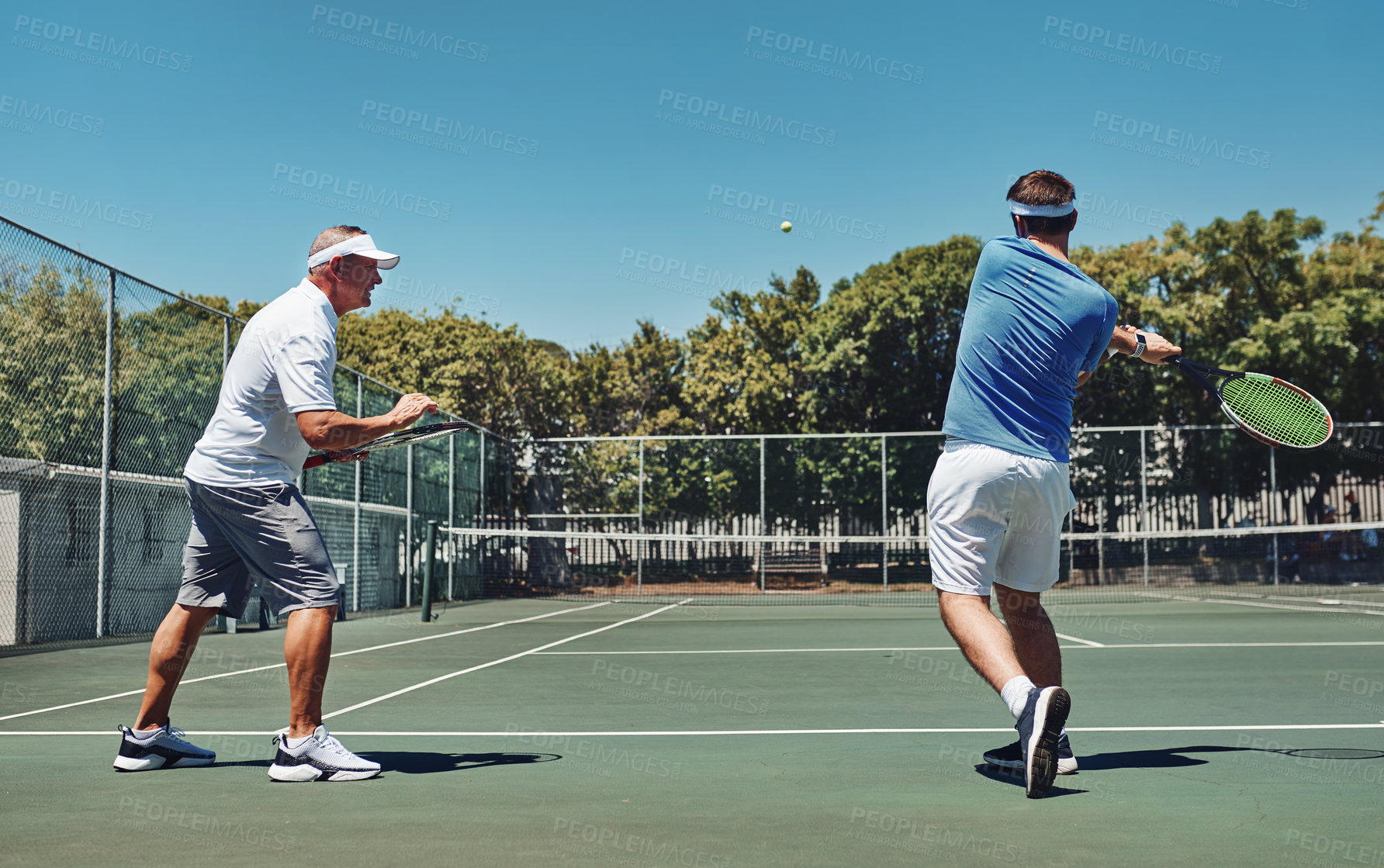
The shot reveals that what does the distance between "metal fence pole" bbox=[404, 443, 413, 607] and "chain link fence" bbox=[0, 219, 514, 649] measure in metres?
3.98

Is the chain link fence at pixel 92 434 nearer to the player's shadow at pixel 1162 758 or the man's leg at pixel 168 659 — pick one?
the man's leg at pixel 168 659

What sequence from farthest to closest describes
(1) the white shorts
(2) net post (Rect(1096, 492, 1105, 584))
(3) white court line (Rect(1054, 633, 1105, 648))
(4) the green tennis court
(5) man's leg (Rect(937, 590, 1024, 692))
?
(2) net post (Rect(1096, 492, 1105, 584)), (3) white court line (Rect(1054, 633, 1105, 648)), (1) the white shorts, (5) man's leg (Rect(937, 590, 1024, 692)), (4) the green tennis court

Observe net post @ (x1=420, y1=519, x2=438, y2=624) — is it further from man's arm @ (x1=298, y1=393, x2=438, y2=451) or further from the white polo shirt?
man's arm @ (x1=298, y1=393, x2=438, y2=451)

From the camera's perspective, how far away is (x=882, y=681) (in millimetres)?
6414

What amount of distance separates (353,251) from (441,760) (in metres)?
1.72

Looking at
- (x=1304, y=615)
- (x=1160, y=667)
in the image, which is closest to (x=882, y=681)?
(x=1160, y=667)

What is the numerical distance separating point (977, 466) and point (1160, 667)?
434 centimetres

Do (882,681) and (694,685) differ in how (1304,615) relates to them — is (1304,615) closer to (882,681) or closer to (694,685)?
(882,681)

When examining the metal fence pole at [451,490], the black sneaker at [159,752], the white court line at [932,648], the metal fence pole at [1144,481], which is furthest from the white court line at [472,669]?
the metal fence pole at [1144,481]

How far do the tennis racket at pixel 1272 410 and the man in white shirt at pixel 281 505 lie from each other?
3.18 meters

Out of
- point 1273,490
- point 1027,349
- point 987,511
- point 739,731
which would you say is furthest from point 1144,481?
point 987,511

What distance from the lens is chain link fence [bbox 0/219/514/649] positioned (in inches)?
332

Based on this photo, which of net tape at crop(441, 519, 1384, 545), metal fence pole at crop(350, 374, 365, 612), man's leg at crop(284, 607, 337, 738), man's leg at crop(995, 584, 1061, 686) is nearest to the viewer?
man's leg at crop(284, 607, 337, 738)

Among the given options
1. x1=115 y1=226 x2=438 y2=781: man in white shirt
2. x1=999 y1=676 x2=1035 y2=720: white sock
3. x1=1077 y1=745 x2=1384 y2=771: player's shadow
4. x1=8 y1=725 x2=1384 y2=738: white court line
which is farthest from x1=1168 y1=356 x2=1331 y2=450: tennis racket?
x1=115 y1=226 x2=438 y2=781: man in white shirt
